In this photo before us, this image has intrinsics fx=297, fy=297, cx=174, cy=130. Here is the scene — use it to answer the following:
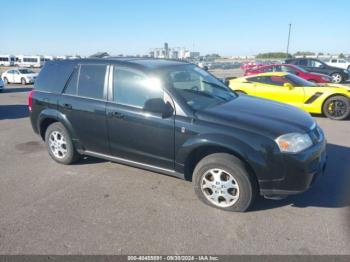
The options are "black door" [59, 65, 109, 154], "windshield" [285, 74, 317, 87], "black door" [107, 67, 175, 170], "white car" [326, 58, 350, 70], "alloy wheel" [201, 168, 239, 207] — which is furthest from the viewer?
"white car" [326, 58, 350, 70]

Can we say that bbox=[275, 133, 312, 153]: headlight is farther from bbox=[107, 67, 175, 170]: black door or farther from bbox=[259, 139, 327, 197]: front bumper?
bbox=[107, 67, 175, 170]: black door

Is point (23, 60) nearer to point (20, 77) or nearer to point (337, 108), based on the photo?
point (20, 77)

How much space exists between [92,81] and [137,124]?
1.13 meters

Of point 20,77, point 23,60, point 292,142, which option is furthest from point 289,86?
point 23,60

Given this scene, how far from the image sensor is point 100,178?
448cm

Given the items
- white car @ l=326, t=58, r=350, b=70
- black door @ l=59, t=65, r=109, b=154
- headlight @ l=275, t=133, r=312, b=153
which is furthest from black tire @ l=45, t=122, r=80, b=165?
white car @ l=326, t=58, r=350, b=70

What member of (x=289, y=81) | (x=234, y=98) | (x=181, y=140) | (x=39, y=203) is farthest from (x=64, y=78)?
(x=289, y=81)

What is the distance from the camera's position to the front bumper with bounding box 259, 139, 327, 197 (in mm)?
3191

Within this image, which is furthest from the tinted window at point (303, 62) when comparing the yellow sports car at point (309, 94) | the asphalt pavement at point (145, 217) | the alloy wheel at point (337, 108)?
the asphalt pavement at point (145, 217)

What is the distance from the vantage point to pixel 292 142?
3.24 metres

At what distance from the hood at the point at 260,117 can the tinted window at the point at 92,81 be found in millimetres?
1620

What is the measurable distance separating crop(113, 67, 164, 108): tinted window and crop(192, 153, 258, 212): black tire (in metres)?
1.05

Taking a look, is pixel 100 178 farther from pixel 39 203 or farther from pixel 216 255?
pixel 216 255

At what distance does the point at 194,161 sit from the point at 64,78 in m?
2.59
